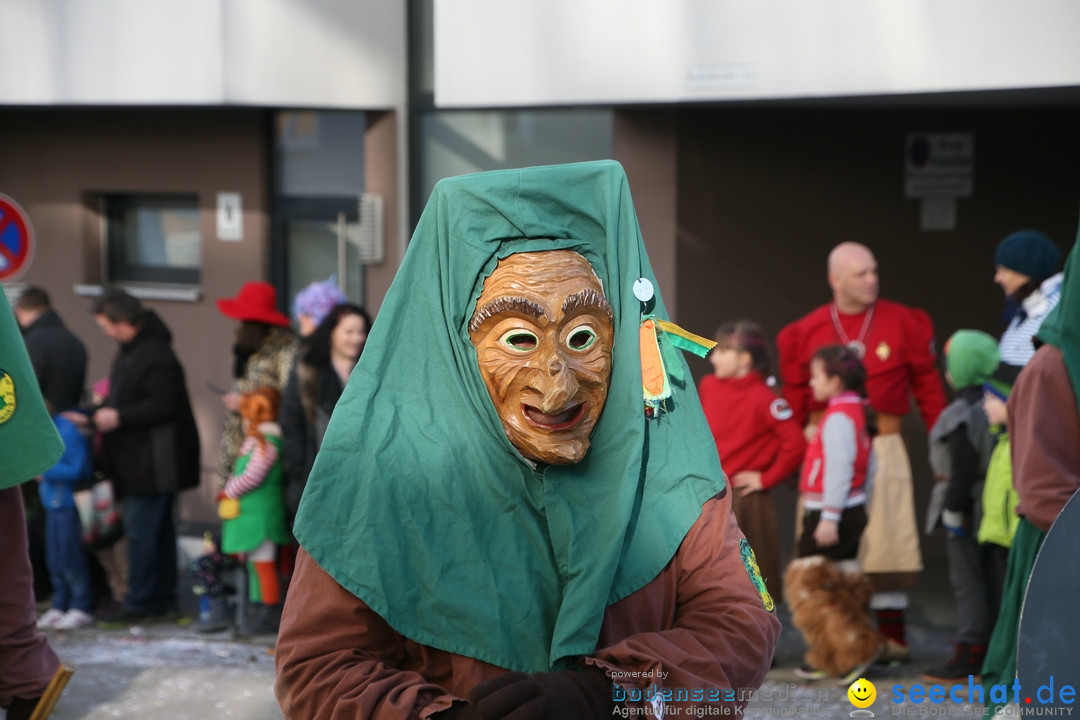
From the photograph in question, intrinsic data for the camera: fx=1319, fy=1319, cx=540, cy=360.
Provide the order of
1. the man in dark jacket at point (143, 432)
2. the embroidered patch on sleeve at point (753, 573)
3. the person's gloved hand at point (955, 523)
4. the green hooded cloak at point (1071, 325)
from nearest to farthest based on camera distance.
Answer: the embroidered patch on sleeve at point (753, 573) < the green hooded cloak at point (1071, 325) < the person's gloved hand at point (955, 523) < the man in dark jacket at point (143, 432)

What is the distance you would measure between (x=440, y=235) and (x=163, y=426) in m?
5.15

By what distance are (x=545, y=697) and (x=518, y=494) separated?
0.39 metres

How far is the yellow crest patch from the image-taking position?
4395mm

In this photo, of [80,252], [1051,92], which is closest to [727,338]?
[1051,92]

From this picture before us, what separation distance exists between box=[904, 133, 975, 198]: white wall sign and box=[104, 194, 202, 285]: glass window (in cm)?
482

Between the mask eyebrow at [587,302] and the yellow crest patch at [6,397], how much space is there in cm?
279

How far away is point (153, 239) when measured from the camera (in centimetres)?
957

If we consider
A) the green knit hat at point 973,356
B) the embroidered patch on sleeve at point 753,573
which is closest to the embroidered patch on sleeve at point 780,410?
the green knit hat at point 973,356

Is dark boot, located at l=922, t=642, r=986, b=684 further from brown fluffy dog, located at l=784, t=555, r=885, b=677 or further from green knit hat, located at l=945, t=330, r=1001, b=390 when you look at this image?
green knit hat, located at l=945, t=330, r=1001, b=390

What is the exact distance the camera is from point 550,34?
696cm

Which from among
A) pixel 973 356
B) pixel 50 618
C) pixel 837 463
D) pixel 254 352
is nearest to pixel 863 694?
pixel 837 463

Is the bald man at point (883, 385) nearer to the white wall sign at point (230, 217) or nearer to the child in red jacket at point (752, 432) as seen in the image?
the child in red jacket at point (752, 432)

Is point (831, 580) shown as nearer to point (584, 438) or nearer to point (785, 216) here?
point (785, 216)

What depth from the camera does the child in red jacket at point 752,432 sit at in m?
5.92
